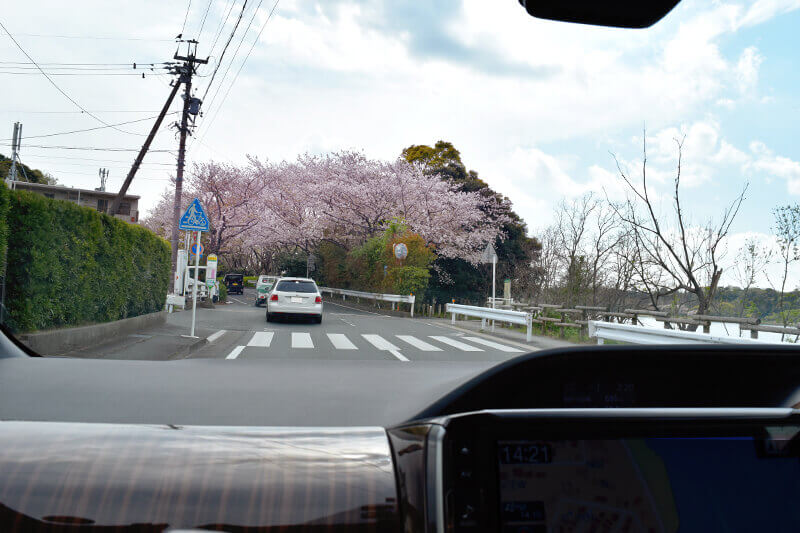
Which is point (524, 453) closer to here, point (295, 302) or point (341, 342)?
point (341, 342)

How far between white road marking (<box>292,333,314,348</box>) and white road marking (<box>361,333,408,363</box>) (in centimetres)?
110

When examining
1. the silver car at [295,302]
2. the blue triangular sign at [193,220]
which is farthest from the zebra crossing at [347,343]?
the silver car at [295,302]

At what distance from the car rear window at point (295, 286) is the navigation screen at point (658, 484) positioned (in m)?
14.7

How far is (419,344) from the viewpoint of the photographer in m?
9.27

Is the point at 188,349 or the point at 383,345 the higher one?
the point at 188,349

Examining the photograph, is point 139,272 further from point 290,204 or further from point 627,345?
point 290,204

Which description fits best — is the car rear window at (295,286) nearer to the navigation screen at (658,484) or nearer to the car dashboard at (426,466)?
the car dashboard at (426,466)

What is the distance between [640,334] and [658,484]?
52.7 inches

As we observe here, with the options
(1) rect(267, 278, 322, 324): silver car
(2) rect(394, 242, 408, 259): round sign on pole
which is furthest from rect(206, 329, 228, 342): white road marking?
(2) rect(394, 242, 408, 259): round sign on pole

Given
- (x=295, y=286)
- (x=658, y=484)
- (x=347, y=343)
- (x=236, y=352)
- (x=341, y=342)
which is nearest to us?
(x=658, y=484)

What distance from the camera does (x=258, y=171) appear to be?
1318 inches

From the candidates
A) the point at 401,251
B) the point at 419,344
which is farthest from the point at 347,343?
Result: the point at 401,251

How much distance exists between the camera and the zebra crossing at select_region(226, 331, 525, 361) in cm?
835

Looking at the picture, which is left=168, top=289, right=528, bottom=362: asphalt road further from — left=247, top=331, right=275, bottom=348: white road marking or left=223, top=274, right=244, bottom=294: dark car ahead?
left=223, top=274, right=244, bottom=294: dark car ahead
